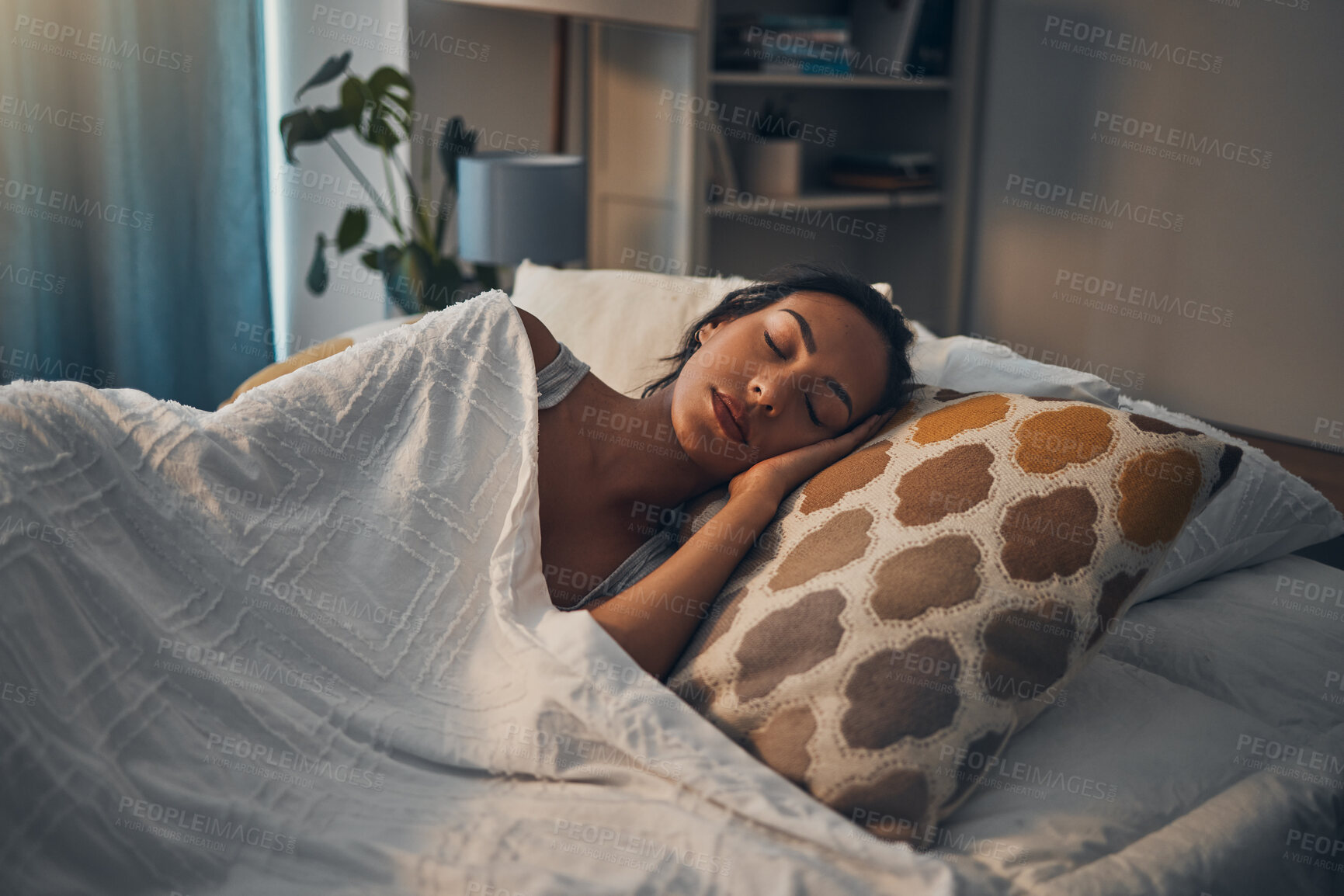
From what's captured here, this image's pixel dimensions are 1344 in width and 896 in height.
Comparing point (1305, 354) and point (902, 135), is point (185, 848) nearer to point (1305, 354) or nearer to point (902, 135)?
point (1305, 354)

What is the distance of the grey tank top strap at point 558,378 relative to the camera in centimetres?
122

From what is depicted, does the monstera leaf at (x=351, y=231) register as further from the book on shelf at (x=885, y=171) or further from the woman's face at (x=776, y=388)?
the book on shelf at (x=885, y=171)

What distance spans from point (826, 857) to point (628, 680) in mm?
218

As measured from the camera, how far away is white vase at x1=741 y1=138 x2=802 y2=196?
3.18 m

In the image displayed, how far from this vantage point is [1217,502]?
1.27 metres

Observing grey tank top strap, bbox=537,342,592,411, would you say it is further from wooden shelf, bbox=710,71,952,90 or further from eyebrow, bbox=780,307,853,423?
wooden shelf, bbox=710,71,952,90

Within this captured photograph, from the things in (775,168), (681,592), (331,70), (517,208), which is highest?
(331,70)

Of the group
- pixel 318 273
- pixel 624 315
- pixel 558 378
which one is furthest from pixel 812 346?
pixel 318 273

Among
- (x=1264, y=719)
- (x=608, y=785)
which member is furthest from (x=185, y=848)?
(x=1264, y=719)

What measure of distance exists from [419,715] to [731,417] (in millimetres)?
477

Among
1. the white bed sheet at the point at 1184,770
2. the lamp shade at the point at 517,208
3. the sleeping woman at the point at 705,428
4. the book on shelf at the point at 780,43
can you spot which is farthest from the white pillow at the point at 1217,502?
the book on shelf at the point at 780,43

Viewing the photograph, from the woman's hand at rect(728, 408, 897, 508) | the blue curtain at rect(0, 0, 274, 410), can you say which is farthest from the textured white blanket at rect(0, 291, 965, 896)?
the blue curtain at rect(0, 0, 274, 410)

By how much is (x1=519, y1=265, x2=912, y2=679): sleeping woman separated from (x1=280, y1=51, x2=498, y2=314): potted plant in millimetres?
1184

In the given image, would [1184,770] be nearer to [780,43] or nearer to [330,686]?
[330,686]
